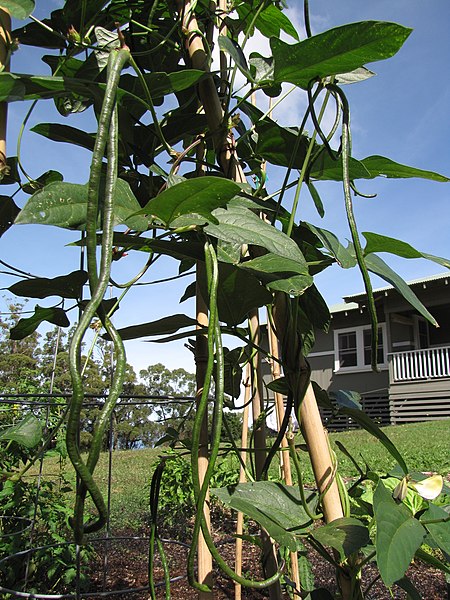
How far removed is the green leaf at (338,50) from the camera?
416 mm

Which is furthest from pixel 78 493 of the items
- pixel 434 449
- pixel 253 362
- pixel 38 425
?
pixel 434 449

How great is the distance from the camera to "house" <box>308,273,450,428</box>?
34.4 feet

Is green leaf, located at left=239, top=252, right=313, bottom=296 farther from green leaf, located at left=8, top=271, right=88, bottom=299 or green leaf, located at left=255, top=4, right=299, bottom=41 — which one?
green leaf, located at left=255, top=4, right=299, bottom=41

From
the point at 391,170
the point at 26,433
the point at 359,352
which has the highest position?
the point at 359,352

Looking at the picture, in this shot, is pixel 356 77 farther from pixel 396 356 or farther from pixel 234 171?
pixel 396 356


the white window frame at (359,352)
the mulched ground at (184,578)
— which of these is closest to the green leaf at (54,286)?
the mulched ground at (184,578)

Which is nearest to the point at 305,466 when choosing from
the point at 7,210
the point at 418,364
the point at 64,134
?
the point at 7,210

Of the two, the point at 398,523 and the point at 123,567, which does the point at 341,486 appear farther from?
the point at 123,567

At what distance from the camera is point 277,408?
0.97 m

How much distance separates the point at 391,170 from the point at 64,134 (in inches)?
14.8

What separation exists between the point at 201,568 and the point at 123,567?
1.97m

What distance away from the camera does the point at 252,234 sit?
1.44 ft

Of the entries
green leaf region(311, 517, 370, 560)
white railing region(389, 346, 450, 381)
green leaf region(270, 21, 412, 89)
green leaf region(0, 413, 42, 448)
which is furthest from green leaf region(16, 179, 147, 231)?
white railing region(389, 346, 450, 381)

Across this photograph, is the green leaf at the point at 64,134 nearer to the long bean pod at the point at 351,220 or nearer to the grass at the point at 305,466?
the long bean pod at the point at 351,220
